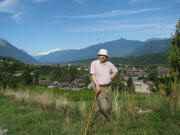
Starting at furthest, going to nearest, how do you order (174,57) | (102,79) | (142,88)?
(142,88)
(174,57)
(102,79)

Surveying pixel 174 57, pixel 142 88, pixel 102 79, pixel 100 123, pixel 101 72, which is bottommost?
pixel 142 88

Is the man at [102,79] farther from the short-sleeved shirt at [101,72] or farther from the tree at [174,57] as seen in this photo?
the tree at [174,57]

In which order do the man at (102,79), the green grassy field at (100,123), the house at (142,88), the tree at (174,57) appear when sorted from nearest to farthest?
the green grassy field at (100,123) → the man at (102,79) → the tree at (174,57) → the house at (142,88)

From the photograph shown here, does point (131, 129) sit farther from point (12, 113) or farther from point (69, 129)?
point (12, 113)

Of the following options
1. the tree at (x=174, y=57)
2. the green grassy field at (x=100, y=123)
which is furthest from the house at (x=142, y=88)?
the green grassy field at (x=100, y=123)

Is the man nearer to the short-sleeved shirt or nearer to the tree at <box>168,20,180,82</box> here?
the short-sleeved shirt

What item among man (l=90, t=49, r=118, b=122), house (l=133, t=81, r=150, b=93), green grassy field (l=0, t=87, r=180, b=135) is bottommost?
→ house (l=133, t=81, r=150, b=93)

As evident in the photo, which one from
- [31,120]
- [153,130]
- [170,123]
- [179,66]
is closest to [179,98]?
[170,123]

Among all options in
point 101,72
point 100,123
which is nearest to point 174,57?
point 101,72

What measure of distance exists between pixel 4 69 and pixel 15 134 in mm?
107646

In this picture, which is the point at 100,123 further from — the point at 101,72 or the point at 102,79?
the point at 101,72

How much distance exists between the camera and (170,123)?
504 cm

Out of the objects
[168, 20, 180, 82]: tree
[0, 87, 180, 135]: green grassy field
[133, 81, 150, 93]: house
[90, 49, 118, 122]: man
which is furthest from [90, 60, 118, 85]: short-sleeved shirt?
[168, 20, 180, 82]: tree

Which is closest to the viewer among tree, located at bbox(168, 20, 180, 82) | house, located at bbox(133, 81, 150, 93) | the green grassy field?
the green grassy field
